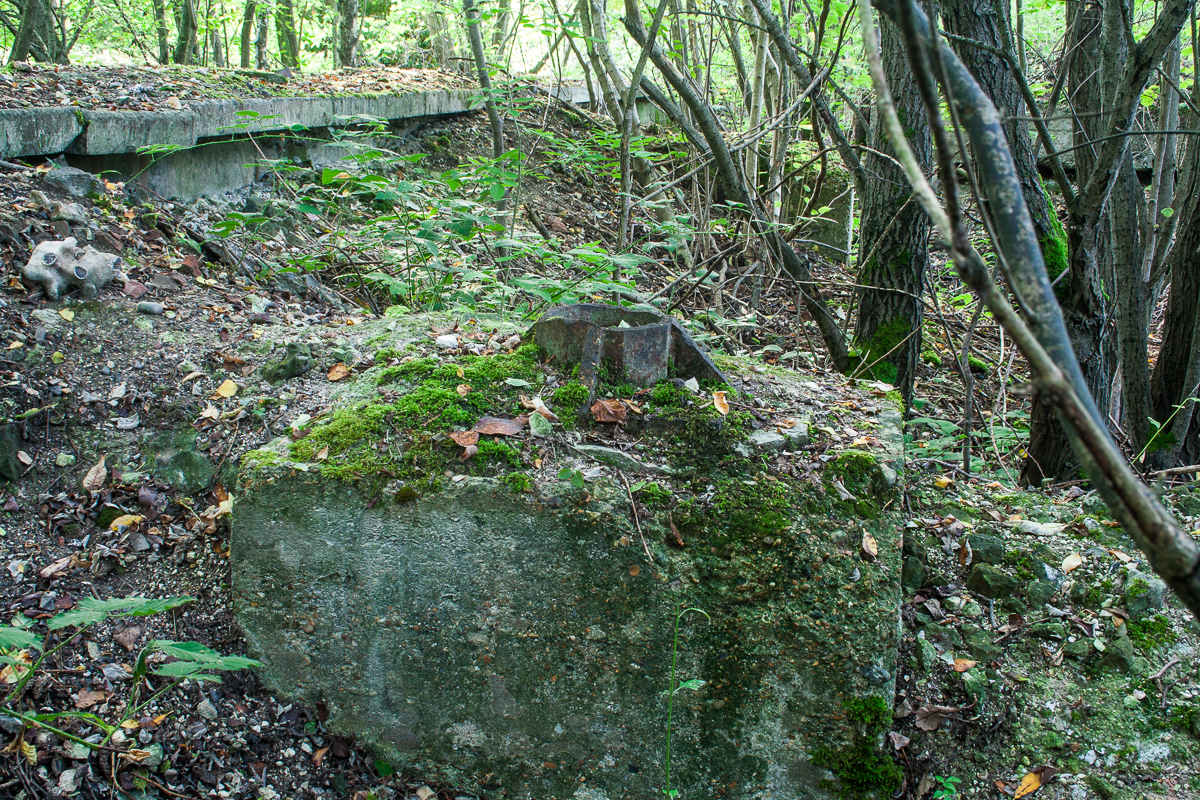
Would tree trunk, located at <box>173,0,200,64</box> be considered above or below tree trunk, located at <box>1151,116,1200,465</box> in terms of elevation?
above

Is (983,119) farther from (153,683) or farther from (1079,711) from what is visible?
(153,683)

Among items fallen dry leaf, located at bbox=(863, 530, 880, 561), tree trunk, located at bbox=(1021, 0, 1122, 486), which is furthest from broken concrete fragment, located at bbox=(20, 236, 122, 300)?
tree trunk, located at bbox=(1021, 0, 1122, 486)

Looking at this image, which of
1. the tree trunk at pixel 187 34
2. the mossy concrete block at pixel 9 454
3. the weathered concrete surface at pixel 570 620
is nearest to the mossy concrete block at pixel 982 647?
the weathered concrete surface at pixel 570 620

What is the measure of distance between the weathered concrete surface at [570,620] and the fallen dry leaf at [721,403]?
239 millimetres

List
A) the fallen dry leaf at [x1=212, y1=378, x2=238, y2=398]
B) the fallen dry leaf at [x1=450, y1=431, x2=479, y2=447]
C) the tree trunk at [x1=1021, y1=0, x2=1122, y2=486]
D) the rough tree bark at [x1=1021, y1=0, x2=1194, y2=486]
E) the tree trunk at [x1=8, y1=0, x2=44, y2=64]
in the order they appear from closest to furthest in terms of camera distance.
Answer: the fallen dry leaf at [x1=450, y1=431, x2=479, y2=447], the fallen dry leaf at [x1=212, y1=378, x2=238, y2=398], the rough tree bark at [x1=1021, y1=0, x2=1194, y2=486], the tree trunk at [x1=1021, y1=0, x2=1122, y2=486], the tree trunk at [x1=8, y1=0, x2=44, y2=64]

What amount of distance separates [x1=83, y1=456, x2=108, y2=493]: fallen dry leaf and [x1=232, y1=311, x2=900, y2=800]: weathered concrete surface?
64 cm

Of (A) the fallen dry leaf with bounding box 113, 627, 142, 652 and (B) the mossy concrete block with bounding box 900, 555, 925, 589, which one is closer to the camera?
(A) the fallen dry leaf with bounding box 113, 627, 142, 652

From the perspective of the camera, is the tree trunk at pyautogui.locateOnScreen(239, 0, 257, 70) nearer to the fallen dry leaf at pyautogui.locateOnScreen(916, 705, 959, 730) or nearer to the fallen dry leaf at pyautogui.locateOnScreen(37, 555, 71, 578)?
the fallen dry leaf at pyautogui.locateOnScreen(37, 555, 71, 578)

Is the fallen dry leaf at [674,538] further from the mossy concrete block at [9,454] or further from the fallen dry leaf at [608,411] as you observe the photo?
the mossy concrete block at [9,454]

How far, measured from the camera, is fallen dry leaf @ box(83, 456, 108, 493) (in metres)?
2.33

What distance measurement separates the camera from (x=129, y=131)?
3.85 meters

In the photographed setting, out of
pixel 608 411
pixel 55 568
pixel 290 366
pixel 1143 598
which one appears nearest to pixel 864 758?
pixel 1143 598

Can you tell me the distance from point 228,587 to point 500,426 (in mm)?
946

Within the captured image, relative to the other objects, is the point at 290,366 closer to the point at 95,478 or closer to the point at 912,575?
the point at 95,478
